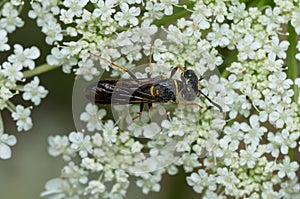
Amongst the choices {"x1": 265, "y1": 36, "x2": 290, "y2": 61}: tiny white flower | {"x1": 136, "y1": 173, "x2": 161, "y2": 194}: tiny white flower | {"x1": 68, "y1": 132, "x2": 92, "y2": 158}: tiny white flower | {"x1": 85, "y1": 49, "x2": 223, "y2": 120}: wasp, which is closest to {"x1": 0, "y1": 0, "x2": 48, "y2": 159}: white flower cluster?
{"x1": 68, "y1": 132, "x2": 92, "y2": 158}: tiny white flower

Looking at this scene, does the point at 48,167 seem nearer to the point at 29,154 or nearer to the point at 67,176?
the point at 29,154

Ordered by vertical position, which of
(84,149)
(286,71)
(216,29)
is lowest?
(84,149)

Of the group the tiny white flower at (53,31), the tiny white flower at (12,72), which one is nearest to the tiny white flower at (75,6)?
the tiny white flower at (53,31)

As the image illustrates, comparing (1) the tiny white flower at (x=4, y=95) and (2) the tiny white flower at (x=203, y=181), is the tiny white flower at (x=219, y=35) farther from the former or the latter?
(1) the tiny white flower at (x=4, y=95)

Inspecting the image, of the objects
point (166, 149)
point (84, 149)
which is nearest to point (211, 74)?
point (166, 149)

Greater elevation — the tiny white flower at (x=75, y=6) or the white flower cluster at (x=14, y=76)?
the tiny white flower at (x=75, y=6)

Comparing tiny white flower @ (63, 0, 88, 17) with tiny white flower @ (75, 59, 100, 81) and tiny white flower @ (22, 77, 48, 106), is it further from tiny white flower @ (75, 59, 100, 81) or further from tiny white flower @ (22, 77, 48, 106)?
tiny white flower @ (22, 77, 48, 106)

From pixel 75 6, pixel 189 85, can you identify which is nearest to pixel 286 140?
pixel 189 85
